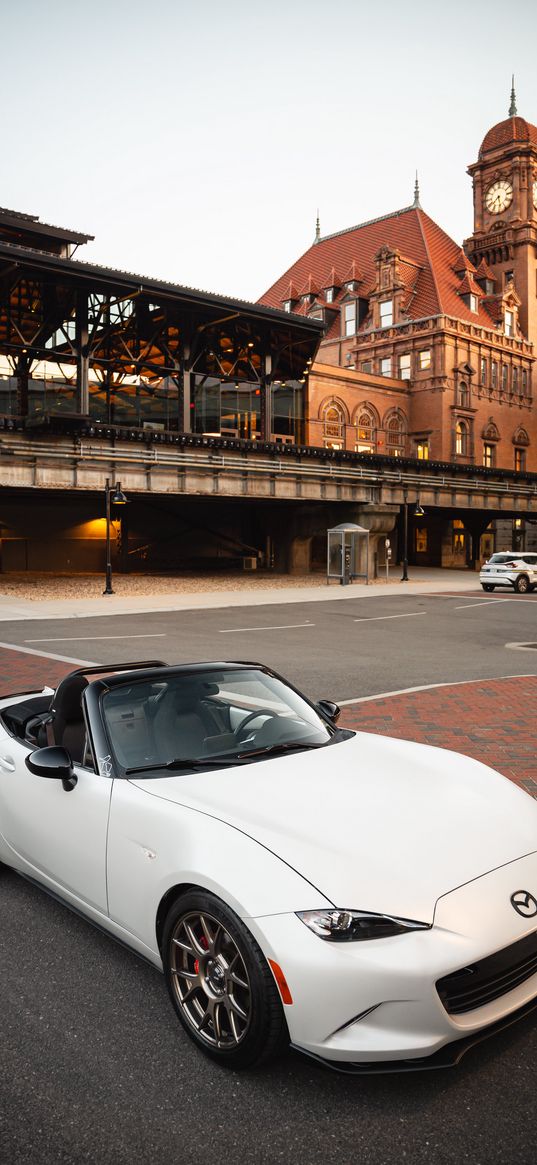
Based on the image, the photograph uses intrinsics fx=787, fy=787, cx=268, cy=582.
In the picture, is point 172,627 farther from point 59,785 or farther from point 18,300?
point 18,300

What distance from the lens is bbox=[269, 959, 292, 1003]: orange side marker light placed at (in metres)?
2.59

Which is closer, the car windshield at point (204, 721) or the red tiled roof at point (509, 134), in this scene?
the car windshield at point (204, 721)

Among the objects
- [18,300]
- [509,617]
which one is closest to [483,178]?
[18,300]

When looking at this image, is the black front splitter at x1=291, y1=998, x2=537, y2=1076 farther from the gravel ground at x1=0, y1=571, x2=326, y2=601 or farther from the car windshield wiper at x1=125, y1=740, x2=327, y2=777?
the gravel ground at x1=0, y1=571, x2=326, y2=601

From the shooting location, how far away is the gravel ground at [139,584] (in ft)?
102

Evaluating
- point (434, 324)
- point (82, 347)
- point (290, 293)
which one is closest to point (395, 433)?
point (434, 324)

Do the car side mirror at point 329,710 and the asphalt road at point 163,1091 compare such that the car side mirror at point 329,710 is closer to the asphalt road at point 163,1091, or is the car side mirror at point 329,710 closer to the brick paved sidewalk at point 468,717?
the asphalt road at point 163,1091

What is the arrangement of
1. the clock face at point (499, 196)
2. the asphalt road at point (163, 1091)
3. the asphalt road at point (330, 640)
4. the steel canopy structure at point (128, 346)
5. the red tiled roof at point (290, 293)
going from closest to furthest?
the asphalt road at point (163, 1091)
the asphalt road at point (330, 640)
the steel canopy structure at point (128, 346)
the clock face at point (499, 196)
the red tiled roof at point (290, 293)

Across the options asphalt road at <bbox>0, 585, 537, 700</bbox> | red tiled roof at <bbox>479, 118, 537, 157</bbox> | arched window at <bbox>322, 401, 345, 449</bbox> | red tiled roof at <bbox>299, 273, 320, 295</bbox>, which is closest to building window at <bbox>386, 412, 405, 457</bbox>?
arched window at <bbox>322, 401, 345, 449</bbox>

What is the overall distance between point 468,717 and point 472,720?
0.49ft

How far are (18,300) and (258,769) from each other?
44.5m

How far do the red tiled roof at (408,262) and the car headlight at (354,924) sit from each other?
6423cm

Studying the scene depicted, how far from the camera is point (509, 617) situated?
73.0 ft

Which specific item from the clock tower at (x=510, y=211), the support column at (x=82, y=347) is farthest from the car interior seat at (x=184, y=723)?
the clock tower at (x=510, y=211)
